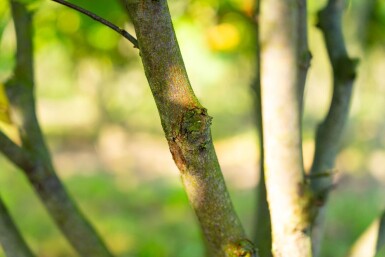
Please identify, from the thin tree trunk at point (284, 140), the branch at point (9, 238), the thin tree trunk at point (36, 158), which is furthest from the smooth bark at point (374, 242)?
the branch at point (9, 238)

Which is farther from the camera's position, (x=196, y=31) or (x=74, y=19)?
(x=196, y=31)

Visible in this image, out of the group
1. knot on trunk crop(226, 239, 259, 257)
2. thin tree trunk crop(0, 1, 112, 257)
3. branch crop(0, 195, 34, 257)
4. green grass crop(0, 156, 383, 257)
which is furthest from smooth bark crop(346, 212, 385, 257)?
green grass crop(0, 156, 383, 257)

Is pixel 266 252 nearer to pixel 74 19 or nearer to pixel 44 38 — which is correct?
pixel 74 19

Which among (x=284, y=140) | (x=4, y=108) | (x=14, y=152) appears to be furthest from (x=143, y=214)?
(x=284, y=140)

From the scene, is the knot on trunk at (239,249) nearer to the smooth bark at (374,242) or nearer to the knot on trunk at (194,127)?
the knot on trunk at (194,127)

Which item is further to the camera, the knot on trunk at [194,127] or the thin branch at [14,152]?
the thin branch at [14,152]

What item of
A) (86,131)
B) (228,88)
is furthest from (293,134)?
(228,88)

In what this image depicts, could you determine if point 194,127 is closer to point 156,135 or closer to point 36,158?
point 36,158
